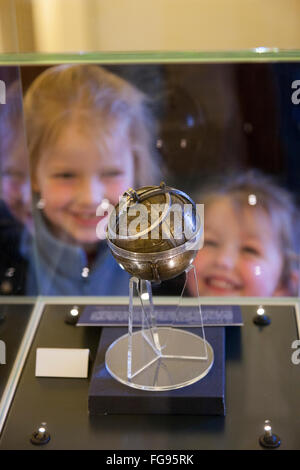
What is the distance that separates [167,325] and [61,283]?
681 millimetres

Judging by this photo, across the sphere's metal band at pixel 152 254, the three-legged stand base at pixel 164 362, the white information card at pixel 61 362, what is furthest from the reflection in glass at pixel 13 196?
the sphere's metal band at pixel 152 254

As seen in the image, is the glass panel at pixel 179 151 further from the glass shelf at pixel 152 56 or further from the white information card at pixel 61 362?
the white information card at pixel 61 362

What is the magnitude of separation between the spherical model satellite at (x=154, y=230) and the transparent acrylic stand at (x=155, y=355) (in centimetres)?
A: 17

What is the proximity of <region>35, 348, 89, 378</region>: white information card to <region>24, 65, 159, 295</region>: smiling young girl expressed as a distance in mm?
631

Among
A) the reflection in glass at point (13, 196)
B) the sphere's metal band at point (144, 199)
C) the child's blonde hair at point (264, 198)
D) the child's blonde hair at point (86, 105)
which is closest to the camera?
the sphere's metal band at point (144, 199)

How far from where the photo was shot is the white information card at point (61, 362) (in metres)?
2.55

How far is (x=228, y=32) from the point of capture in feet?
8.77

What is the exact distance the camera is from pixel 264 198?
9.62 ft

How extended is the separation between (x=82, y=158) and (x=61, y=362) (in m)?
0.91

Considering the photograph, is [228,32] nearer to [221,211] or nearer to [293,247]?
[221,211]

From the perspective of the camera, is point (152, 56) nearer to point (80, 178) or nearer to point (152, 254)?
point (80, 178)

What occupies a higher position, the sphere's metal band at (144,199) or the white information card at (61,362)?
the sphere's metal band at (144,199)

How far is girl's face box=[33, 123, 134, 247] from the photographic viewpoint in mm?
2889

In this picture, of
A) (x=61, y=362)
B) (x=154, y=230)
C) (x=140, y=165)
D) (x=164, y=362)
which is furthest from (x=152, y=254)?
(x=140, y=165)
